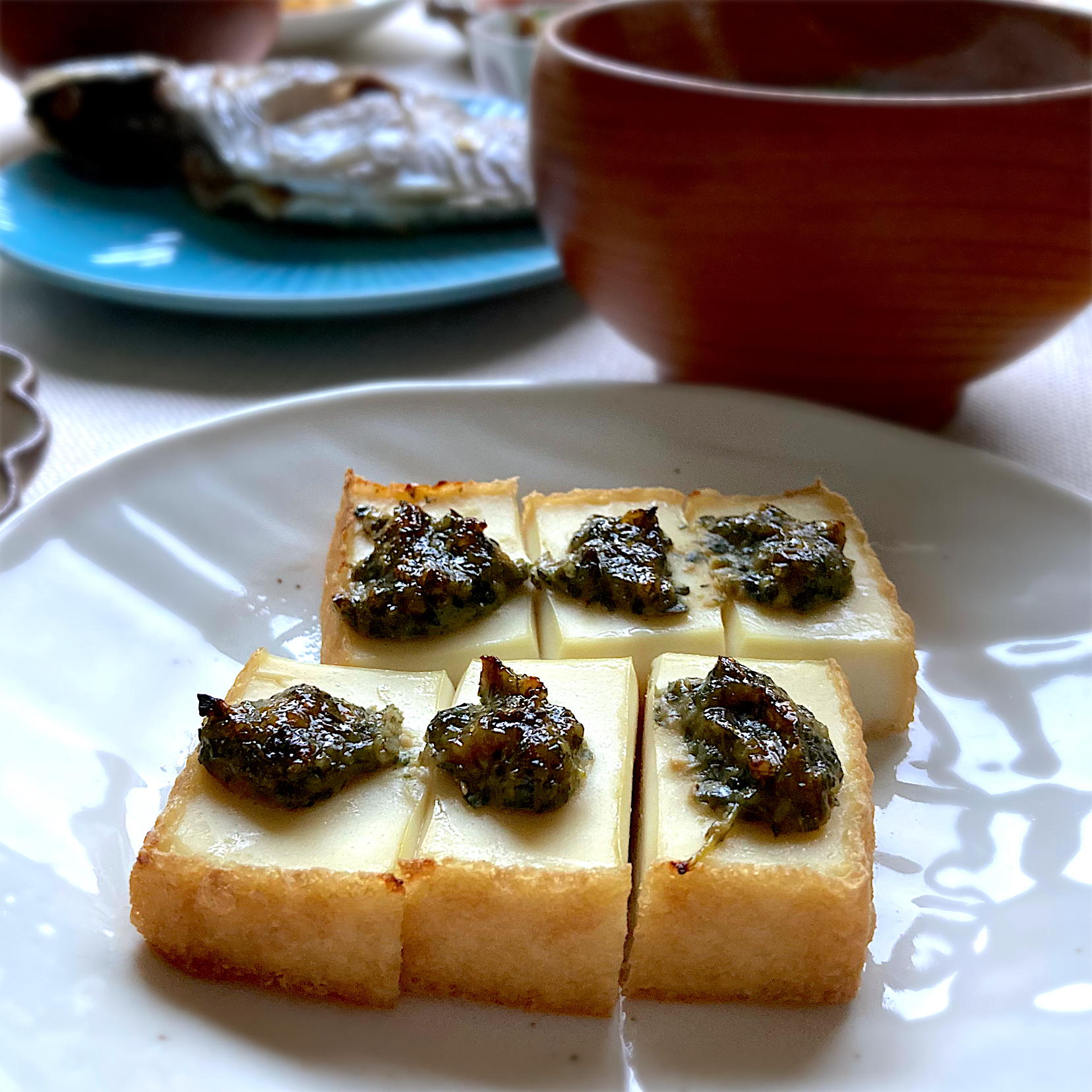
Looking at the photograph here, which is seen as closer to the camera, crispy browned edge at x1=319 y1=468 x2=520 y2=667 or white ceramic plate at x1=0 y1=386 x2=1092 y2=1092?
white ceramic plate at x1=0 y1=386 x2=1092 y2=1092

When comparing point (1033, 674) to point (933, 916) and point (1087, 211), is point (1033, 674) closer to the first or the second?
point (933, 916)

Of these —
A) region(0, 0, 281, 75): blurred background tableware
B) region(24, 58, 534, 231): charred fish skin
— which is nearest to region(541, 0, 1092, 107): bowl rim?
region(24, 58, 534, 231): charred fish skin

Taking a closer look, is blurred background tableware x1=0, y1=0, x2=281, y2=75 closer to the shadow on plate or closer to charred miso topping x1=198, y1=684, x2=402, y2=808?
charred miso topping x1=198, y1=684, x2=402, y2=808

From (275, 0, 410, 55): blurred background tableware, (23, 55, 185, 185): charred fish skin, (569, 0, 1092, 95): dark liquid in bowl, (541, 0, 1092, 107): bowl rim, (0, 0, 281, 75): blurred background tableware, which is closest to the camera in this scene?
(541, 0, 1092, 107): bowl rim

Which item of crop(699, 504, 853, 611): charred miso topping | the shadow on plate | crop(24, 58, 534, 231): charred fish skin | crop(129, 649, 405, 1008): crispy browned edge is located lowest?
the shadow on plate

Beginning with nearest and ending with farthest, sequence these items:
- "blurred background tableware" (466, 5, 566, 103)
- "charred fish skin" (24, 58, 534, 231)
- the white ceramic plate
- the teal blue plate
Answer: the white ceramic plate
the teal blue plate
"charred fish skin" (24, 58, 534, 231)
"blurred background tableware" (466, 5, 566, 103)

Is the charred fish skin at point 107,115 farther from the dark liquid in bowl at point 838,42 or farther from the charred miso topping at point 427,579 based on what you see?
the charred miso topping at point 427,579

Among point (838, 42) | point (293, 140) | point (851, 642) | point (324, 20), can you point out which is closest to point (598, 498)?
point (851, 642)

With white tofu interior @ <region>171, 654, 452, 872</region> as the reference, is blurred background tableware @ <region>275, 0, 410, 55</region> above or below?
above
